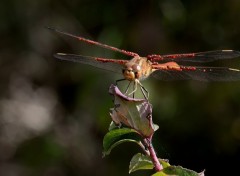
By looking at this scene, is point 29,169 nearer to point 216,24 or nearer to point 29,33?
point 29,33

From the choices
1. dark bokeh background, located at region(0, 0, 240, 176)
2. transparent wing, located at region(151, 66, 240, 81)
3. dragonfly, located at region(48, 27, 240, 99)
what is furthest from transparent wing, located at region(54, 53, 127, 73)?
dark bokeh background, located at region(0, 0, 240, 176)

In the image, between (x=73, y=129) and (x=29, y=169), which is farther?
(x=73, y=129)

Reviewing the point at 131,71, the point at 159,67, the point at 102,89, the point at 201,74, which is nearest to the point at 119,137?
the point at 131,71

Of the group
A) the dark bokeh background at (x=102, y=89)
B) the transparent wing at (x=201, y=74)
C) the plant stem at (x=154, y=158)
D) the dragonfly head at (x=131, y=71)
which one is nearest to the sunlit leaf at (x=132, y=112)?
the plant stem at (x=154, y=158)

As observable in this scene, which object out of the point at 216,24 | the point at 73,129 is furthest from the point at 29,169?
the point at 216,24

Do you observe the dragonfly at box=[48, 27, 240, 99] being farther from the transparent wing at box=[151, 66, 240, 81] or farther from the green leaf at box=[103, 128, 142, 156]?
the green leaf at box=[103, 128, 142, 156]
